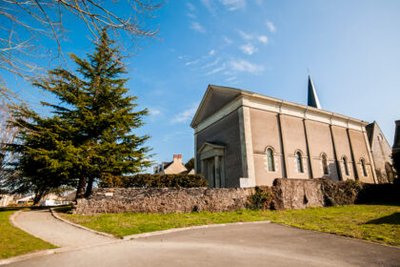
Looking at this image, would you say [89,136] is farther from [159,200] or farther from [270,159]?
[270,159]

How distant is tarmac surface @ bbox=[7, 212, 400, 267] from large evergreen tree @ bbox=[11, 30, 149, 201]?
5.38 metres

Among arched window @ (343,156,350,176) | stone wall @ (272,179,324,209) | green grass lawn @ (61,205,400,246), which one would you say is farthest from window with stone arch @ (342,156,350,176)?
green grass lawn @ (61,205,400,246)

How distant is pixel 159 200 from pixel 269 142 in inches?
452

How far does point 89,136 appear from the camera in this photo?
13953mm

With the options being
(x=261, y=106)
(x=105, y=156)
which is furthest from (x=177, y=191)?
(x=261, y=106)

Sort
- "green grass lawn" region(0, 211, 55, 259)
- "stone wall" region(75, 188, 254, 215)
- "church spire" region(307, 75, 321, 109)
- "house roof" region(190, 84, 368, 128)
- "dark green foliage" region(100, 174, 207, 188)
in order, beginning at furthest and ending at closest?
1. "church spire" region(307, 75, 321, 109)
2. "house roof" region(190, 84, 368, 128)
3. "dark green foliage" region(100, 174, 207, 188)
4. "stone wall" region(75, 188, 254, 215)
5. "green grass lawn" region(0, 211, 55, 259)

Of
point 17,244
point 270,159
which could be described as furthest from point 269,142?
point 17,244

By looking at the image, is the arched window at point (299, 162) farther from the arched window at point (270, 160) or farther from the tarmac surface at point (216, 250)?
the tarmac surface at point (216, 250)

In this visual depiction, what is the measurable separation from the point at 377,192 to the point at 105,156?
21.0m

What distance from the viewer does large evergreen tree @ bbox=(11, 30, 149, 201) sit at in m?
11.7

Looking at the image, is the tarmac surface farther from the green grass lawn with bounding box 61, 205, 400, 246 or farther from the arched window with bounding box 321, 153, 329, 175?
the arched window with bounding box 321, 153, 329, 175

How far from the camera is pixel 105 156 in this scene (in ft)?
43.1

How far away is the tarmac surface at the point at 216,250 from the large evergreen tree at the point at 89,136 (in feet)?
17.6

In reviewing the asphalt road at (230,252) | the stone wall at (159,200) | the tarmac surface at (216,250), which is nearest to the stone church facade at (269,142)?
the stone wall at (159,200)
